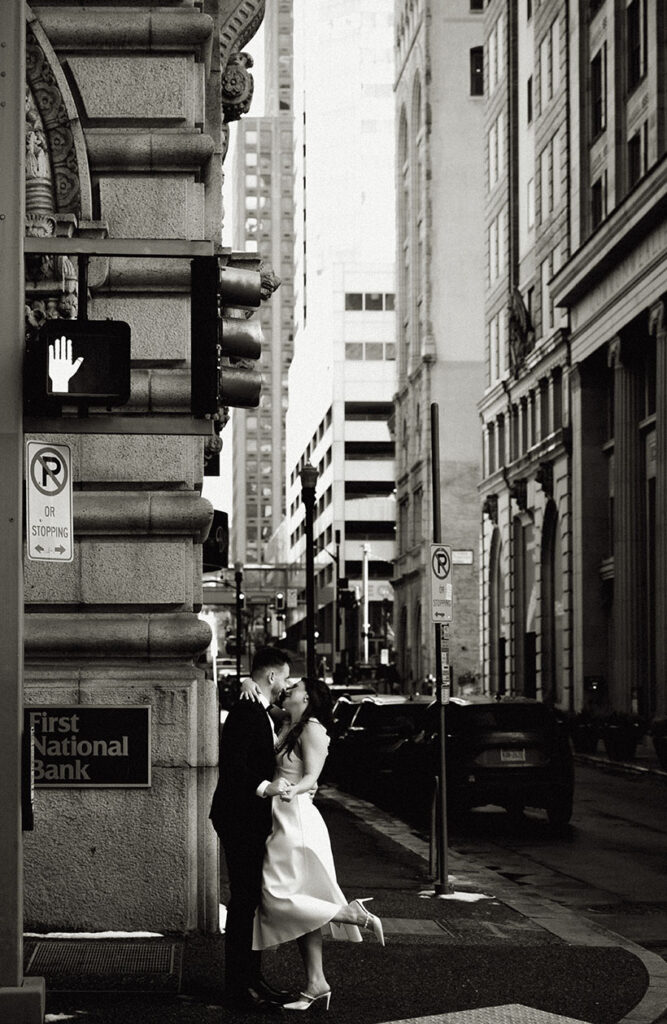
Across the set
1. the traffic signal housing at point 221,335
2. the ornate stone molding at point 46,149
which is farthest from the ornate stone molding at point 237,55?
the traffic signal housing at point 221,335

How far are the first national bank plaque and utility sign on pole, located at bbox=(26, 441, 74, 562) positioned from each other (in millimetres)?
3169

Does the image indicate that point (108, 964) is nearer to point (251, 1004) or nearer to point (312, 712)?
point (251, 1004)

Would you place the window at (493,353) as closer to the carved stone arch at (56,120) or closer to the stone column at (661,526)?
the stone column at (661,526)

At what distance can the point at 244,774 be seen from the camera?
8.59 m

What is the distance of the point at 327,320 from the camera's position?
447 ft

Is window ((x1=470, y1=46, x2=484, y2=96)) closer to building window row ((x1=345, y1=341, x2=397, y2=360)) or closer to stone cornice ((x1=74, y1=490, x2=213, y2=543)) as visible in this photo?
building window row ((x1=345, y1=341, x2=397, y2=360))

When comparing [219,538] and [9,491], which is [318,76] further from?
[9,491]

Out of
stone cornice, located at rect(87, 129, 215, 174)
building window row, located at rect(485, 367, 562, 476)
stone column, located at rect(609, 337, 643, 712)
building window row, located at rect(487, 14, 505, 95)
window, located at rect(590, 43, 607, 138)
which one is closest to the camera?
stone cornice, located at rect(87, 129, 215, 174)

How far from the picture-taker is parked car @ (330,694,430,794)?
23609mm

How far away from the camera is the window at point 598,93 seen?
2041 inches

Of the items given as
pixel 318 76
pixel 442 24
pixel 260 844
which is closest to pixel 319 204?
pixel 318 76

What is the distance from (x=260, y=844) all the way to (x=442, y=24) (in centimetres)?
9619

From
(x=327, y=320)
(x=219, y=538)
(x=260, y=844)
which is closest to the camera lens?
(x=260, y=844)

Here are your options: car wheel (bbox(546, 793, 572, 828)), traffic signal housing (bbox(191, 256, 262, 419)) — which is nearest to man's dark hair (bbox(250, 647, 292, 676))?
traffic signal housing (bbox(191, 256, 262, 419))
